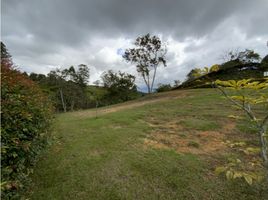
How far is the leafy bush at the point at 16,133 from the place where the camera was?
198 cm

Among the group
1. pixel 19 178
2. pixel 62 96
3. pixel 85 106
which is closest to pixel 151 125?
pixel 19 178

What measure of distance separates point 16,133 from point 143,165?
2.46 meters

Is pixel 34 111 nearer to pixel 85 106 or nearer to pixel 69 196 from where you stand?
pixel 69 196

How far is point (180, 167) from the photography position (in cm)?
364

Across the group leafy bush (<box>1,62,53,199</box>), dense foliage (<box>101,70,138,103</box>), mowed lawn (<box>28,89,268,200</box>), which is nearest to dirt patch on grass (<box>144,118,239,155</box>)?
mowed lawn (<box>28,89,268,200</box>)

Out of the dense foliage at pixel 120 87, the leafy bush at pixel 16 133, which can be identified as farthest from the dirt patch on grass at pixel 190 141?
the dense foliage at pixel 120 87

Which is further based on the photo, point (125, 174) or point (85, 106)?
point (85, 106)

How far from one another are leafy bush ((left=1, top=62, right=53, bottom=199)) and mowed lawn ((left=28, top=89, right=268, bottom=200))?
0.70m

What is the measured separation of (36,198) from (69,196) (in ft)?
1.70

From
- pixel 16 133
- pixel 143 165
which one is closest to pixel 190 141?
pixel 143 165

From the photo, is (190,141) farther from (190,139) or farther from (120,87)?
(120,87)

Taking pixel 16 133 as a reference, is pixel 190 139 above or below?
below

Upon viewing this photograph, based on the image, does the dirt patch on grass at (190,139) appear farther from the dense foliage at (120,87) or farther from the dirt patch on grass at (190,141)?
the dense foliage at (120,87)

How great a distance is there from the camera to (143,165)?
148 inches
